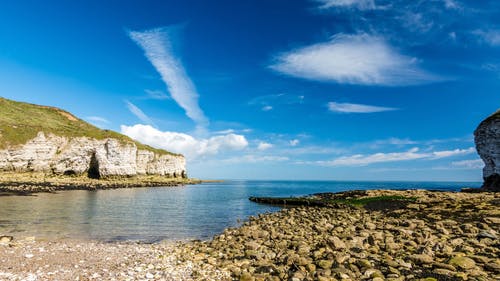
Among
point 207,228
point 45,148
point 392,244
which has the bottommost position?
point 207,228

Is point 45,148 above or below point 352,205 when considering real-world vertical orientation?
above

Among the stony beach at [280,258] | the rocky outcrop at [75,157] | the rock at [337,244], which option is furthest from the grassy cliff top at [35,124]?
the rock at [337,244]

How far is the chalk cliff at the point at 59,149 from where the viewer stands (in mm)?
79625

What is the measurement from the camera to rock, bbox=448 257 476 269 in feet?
35.8

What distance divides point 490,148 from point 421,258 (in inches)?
2404

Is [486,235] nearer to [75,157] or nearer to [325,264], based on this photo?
[325,264]

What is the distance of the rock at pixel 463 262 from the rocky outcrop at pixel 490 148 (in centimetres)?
5925

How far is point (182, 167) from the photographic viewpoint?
147250 millimetres

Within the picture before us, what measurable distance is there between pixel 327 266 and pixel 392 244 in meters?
4.90

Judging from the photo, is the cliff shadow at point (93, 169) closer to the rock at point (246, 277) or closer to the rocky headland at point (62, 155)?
the rocky headland at point (62, 155)

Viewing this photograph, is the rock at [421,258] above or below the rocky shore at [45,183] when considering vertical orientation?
above

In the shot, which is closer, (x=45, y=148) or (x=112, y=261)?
(x=112, y=261)

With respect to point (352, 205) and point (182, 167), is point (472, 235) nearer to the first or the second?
point (352, 205)

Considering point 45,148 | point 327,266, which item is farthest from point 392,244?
point 45,148
